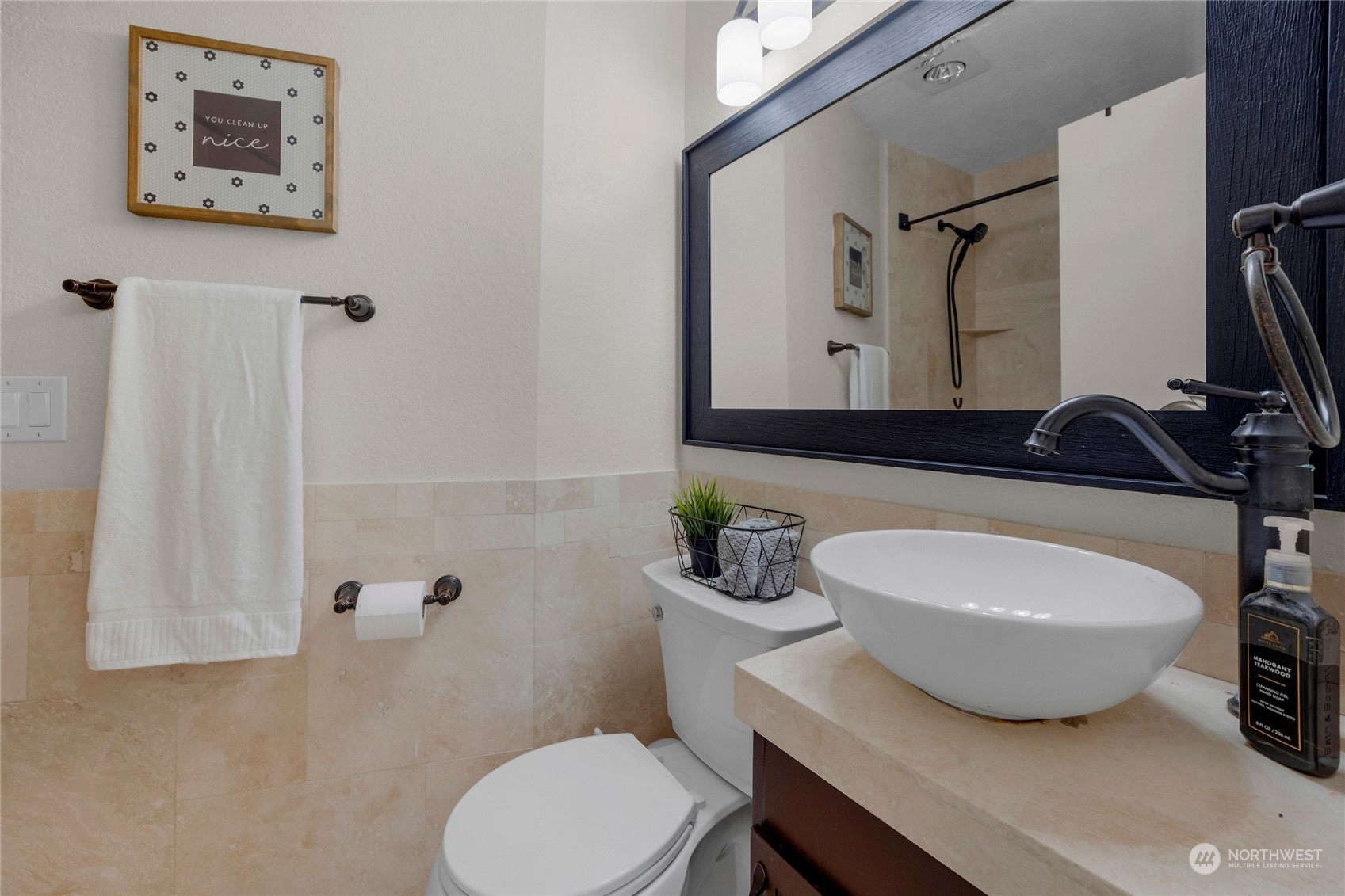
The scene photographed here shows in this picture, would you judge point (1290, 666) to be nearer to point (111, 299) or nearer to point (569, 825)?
point (569, 825)

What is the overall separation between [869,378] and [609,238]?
761 mm

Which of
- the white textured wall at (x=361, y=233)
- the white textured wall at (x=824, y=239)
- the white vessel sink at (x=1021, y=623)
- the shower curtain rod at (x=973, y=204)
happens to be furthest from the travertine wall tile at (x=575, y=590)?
the shower curtain rod at (x=973, y=204)

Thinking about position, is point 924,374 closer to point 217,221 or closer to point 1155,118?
point 1155,118

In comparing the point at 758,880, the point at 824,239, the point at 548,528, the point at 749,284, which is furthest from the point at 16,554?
the point at 824,239

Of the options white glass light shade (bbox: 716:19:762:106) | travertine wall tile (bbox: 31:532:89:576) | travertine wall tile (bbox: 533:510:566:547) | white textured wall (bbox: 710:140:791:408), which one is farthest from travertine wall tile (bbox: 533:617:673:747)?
white glass light shade (bbox: 716:19:762:106)

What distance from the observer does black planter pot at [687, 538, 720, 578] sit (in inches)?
46.1

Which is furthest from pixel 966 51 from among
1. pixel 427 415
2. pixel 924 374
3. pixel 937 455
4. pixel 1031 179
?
pixel 427 415

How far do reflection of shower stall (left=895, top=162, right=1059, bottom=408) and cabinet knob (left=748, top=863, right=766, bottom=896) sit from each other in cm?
72

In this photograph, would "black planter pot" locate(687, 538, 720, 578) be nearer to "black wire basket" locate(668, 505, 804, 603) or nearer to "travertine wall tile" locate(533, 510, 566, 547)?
"black wire basket" locate(668, 505, 804, 603)

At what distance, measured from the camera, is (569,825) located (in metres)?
0.91

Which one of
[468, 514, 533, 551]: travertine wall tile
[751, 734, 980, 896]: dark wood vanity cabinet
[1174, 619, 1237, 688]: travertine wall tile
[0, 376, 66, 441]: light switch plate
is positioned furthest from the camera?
[468, 514, 533, 551]: travertine wall tile

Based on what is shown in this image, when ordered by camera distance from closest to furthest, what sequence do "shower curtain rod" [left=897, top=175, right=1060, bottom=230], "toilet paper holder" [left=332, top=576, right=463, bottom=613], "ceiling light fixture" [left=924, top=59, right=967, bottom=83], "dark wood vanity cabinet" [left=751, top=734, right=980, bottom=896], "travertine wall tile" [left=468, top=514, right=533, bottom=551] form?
"dark wood vanity cabinet" [left=751, top=734, right=980, bottom=896], "shower curtain rod" [left=897, top=175, right=1060, bottom=230], "ceiling light fixture" [left=924, top=59, right=967, bottom=83], "toilet paper holder" [left=332, top=576, right=463, bottom=613], "travertine wall tile" [left=468, top=514, right=533, bottom=551]

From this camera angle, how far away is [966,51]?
2.93 feet

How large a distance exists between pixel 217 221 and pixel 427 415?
0.55 metres
